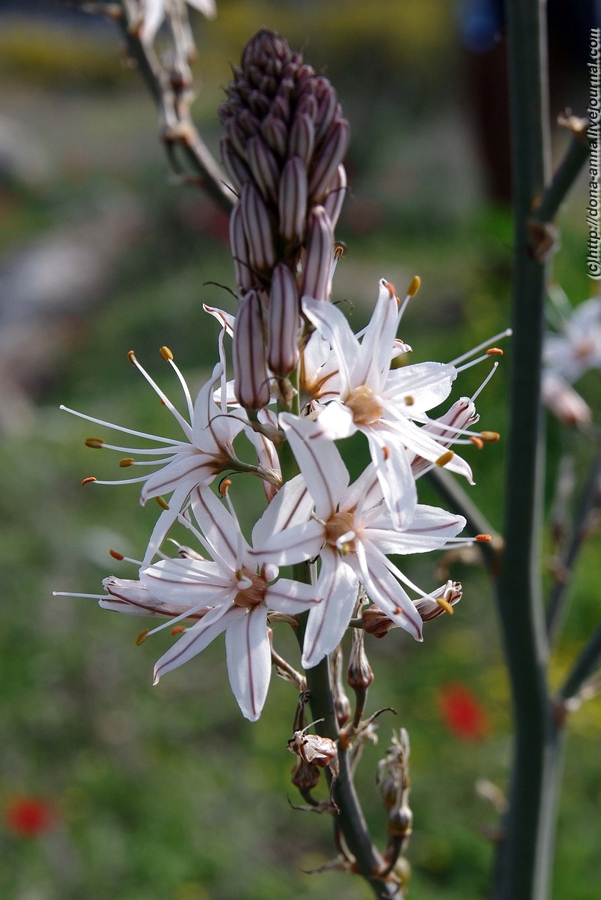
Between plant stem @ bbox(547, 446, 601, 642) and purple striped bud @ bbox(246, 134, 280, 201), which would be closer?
purple striped bud @ bbox(246, 134, 280, 201)

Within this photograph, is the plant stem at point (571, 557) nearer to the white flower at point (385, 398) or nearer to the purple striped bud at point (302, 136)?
the white flower at point (385, 398)

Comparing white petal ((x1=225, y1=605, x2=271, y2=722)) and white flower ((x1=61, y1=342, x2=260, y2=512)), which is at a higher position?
white flower ((x1=61, y1=342, x2=260, y2=512))

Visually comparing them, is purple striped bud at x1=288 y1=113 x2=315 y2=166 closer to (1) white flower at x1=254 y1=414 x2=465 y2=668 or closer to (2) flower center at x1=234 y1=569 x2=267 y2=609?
(1) white flower at x1=254 y1=414 x2=465 y2=668

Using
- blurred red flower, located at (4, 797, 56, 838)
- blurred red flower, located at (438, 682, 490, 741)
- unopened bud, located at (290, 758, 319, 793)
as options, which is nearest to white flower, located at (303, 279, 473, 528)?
unopened bud, located at (290, 758, 319, 793)

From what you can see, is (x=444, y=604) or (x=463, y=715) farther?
(x=463, y=715)

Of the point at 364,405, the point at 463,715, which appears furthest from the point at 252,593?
the point at 463,715

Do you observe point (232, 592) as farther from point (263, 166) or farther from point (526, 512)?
point (526, 512)

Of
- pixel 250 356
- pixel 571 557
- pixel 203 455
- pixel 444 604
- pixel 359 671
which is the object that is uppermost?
pixel 250 356
